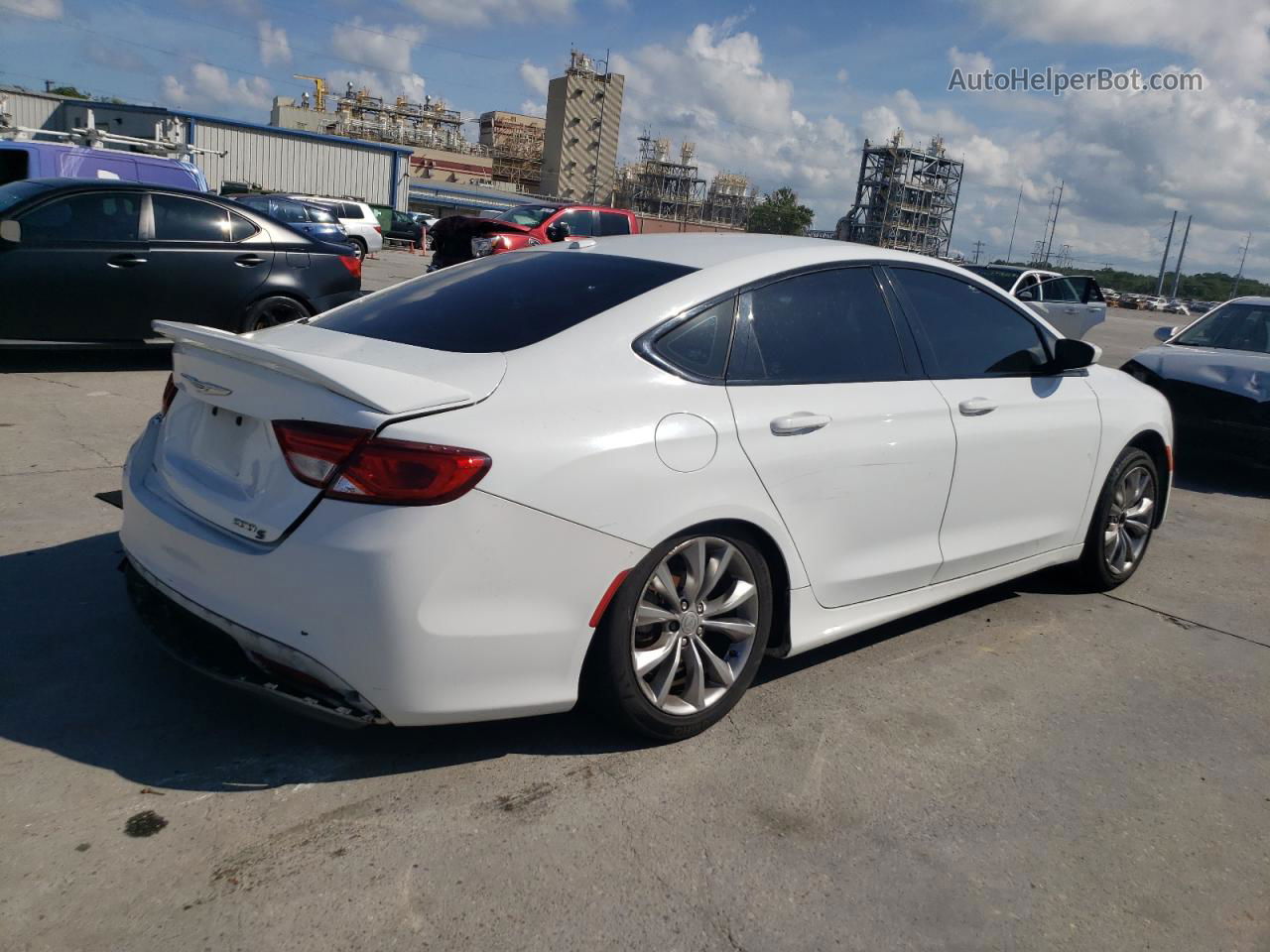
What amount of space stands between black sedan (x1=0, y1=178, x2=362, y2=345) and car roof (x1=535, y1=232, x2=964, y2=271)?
501cm

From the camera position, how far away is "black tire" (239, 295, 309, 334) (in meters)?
8.43

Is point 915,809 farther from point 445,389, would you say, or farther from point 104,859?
point 104,859

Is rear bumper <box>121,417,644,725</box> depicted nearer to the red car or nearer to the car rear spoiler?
the car rear spoiler

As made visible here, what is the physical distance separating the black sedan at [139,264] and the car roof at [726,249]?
5.01 meters

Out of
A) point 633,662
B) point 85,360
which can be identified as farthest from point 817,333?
point 85,360

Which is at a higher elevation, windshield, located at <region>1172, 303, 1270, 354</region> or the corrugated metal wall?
the corrugated metal wall

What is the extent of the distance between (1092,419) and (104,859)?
4082 mm

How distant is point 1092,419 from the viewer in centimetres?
457

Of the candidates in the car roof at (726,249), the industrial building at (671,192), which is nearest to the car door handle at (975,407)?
the car roof at (726,249)

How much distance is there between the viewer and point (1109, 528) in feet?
16.0

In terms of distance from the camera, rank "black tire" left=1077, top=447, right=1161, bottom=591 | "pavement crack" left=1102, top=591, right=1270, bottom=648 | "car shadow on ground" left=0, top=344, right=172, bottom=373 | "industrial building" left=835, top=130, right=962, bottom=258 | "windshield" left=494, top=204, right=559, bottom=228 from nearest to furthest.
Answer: "pavement crack" left=1102, top=591, right=1270, bottom=648 → "black tire" left=1077, top=447, right=1161, bottom=591 → "car shadow on ground" left=0, top=344, right=172, bottom=373 → "windshield" left=494, top=204, right=559, bottom=228 → "industrial building" left=835, top=130, right=962, bottom=258

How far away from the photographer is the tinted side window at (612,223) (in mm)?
18109

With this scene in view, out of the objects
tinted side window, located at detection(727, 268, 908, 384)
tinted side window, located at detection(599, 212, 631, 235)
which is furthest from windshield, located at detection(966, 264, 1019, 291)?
tinted side window, located at detection(727, 268, 908, 384)

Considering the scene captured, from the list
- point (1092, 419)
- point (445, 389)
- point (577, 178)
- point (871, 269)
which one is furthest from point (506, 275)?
point (577, 178)
